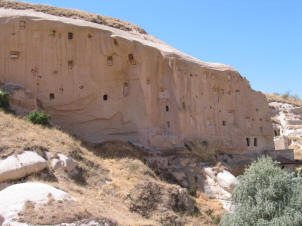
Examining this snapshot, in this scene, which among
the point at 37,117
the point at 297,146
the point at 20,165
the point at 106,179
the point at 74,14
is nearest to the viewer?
the point at 20,165

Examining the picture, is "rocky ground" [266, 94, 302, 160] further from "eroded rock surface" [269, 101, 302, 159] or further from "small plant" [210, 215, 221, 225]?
"small plant" [210, 215, 221, 225]

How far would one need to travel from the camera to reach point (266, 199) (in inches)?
649

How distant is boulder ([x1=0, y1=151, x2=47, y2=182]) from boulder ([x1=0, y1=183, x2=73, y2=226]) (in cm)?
272

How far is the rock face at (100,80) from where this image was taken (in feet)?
83.7

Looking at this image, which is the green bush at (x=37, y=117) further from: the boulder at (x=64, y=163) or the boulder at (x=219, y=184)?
the boulder at (x=219, y=184)

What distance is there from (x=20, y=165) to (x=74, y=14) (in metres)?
18.5

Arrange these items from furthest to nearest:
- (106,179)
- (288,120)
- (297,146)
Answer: (288,120), (297,146), (106,179)

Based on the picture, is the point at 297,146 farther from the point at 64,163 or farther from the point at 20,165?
the point at 20,165

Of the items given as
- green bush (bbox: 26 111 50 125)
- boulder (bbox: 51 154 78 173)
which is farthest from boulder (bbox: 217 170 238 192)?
green bush (bbox: 26 111 50 125)

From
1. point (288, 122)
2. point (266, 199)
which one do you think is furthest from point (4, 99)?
point (288, 122)

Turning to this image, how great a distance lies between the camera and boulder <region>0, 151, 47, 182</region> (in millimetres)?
16219

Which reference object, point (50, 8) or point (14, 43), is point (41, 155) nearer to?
point (14, 43)

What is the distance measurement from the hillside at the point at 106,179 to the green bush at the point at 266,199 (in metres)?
3.76

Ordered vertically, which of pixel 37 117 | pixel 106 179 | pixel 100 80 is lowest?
pixel 106 179
